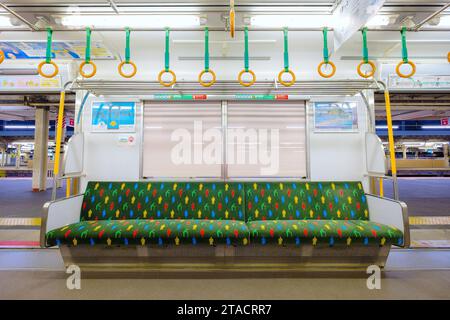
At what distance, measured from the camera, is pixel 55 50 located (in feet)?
10.2

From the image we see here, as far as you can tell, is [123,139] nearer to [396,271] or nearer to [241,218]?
[241,218]

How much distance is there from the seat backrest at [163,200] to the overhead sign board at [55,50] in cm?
166

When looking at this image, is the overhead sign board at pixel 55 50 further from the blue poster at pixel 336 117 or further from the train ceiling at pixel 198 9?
the blue poster at pixel 336 117

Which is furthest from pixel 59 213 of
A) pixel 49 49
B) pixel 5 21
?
pixel 5 21

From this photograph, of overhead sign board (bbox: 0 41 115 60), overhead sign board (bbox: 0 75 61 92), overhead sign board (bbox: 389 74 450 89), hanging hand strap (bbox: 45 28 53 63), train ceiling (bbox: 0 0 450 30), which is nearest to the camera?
train ceiling (bbox: 0 0 450 30)

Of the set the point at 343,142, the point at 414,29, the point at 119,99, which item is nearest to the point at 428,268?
the point at 343,142

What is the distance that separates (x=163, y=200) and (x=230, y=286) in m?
1.24

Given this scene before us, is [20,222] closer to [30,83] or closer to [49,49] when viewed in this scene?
[30,83]

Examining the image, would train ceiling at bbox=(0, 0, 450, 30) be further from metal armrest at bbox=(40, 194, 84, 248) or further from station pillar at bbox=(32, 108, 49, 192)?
station pillar at bbox=(32, 108, 49, 192)

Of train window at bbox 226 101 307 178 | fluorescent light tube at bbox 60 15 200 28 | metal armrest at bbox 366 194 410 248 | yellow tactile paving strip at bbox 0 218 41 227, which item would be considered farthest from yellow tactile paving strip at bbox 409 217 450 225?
yellow tactile paving strip at bbox 0 218 41 227

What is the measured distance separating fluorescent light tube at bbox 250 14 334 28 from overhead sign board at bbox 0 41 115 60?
1863 millimetres

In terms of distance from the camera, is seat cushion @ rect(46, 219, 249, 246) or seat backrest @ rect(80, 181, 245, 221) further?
seat backrest @ rect(80, 181, 245, 221)

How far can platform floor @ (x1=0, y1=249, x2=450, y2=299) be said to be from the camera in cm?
205

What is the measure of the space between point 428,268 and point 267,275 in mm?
1728
